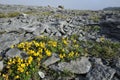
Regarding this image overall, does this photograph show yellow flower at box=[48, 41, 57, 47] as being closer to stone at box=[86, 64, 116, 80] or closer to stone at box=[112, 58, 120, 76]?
stone at box=[86, 64, 116, 80]

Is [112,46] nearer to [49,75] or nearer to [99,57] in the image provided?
[99,57]

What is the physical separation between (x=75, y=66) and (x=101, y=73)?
4.04ft

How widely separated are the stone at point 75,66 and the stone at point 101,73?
1.02 feet

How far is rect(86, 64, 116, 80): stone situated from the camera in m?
9.91

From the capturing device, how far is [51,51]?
11.5m

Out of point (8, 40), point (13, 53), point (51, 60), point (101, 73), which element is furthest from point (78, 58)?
point (8, 40)

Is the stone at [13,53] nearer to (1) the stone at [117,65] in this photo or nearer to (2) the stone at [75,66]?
(2) the stone at [75,66]

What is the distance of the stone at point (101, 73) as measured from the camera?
32.5 feet

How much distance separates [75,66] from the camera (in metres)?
10.7

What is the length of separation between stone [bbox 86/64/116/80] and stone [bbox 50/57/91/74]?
311mm

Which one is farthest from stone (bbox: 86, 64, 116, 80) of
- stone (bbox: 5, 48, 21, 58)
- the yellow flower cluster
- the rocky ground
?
stone (bbox: 5, 48, 21, 58)

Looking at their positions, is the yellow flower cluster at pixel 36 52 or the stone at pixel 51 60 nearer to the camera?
the yellow flower cluster at pixel 36 52

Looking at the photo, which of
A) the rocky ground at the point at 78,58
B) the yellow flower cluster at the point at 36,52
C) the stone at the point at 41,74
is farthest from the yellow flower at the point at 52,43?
the stone at the point at 41,74

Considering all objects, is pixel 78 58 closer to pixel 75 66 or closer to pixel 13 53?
pixel 75 66
